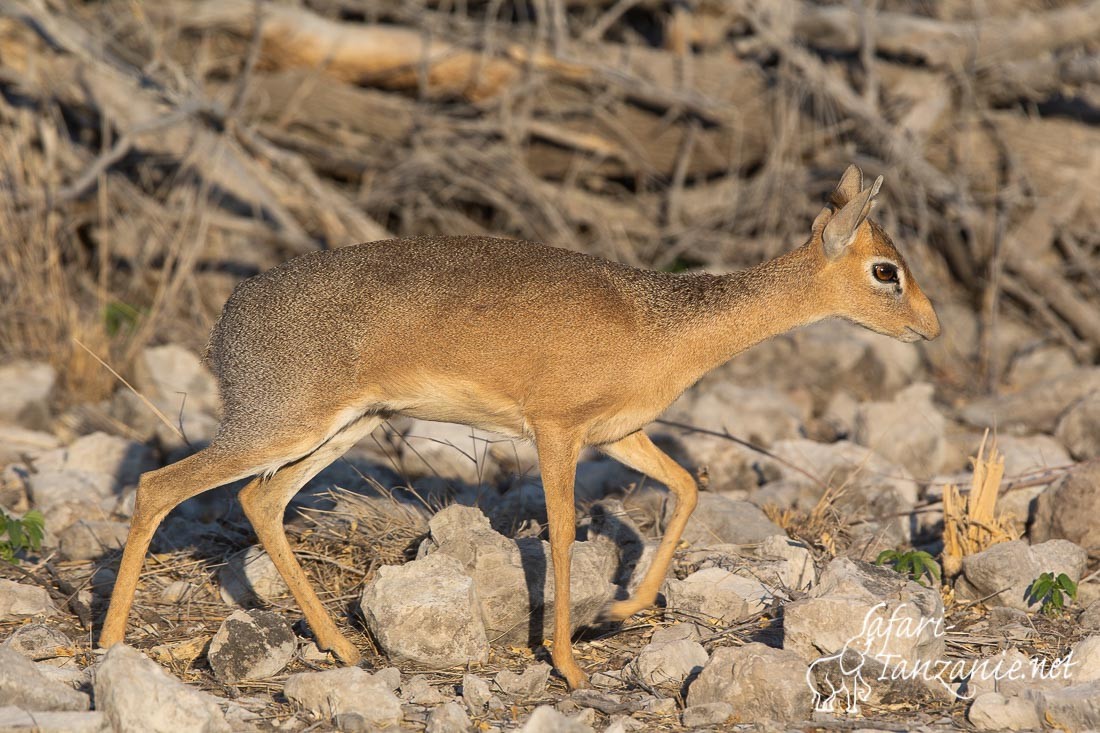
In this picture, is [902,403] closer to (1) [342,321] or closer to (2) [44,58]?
(1) [342,321]

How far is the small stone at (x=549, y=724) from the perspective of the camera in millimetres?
4105

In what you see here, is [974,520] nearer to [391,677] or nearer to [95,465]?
[391,677]

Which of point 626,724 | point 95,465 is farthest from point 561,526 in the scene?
point 95,465

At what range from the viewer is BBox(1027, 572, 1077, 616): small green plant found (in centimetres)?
563

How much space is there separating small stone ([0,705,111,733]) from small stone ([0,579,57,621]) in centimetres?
159

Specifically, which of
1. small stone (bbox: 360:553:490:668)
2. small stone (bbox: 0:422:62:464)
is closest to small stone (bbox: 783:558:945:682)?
small stone (bbox: 360:553:490:668)

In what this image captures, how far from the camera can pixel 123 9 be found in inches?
441

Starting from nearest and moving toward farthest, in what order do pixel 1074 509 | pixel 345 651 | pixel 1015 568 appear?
pixel 345 651
pixel 1015 568
pixel 1074 509

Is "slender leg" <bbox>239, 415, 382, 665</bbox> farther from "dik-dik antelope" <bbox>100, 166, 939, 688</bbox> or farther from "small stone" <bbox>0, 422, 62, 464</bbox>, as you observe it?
"small stone" <bbox>0, 422, 62, 464</bbox>

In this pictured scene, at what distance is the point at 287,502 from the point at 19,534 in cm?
139

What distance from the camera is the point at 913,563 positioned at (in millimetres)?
6094

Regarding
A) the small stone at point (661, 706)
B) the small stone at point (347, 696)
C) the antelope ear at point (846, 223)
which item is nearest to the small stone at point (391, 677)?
the small stone at point (347, 696)

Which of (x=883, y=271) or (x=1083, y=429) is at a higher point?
(x=883, y=271)

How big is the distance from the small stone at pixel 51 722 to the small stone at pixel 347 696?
71cm
